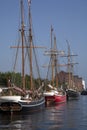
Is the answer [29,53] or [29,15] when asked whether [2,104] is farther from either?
[29,15]

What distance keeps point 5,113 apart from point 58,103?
32.2 meters

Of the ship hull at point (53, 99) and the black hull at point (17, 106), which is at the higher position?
the ship hull at point (53, 99)

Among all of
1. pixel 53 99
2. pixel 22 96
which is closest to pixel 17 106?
pixel 22 96

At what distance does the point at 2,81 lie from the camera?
148250 millimetres

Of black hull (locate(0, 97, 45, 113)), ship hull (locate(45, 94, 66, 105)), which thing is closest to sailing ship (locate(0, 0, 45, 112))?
black hull (locate(0, 97, 45, 113))

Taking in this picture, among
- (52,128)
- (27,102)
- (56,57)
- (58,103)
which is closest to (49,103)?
(58,103)

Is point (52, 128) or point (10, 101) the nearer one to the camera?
point (52, 128)

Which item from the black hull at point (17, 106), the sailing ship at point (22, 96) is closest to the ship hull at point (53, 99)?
the sailing ship at point (22, 96)

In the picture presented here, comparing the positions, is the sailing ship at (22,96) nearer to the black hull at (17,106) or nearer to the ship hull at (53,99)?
the black hull at (17,106)

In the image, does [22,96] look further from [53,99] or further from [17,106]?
[53,99]

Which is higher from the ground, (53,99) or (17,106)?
(53,99)

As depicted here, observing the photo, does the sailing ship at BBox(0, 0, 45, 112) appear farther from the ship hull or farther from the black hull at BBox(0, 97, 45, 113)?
the ship hull

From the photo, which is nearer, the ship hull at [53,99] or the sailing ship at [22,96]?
the sailing ship at [22,96]

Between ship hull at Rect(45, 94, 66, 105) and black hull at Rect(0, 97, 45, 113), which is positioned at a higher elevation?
ship hull at Rect(45, 94, 66, 105)
